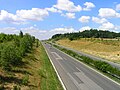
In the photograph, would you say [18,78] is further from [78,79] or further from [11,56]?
[78,79]

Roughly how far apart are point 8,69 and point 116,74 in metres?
13.5

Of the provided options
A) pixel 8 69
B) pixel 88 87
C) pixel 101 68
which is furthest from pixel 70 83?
pixel 101 68

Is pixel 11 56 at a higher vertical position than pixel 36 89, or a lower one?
higher

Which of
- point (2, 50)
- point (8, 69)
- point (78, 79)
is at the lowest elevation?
point (78, 79)

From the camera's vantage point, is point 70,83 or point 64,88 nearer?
point 64,88

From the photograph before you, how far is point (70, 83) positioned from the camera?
89.1ft

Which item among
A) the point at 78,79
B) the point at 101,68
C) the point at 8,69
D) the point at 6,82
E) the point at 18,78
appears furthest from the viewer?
the point at 101,68

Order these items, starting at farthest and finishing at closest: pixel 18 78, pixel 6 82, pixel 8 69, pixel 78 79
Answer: pixel 78 79 < pixel 8 69 < pixel 18 78 < pixel 6 82

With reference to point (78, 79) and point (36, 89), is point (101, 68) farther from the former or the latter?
point (36, 89)

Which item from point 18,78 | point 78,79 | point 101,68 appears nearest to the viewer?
point 18,78

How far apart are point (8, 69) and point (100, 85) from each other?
9.31m

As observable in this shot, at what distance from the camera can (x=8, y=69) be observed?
25594 mm

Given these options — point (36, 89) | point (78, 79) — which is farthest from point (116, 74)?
point (36, 89)

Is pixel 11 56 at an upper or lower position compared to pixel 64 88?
upper
